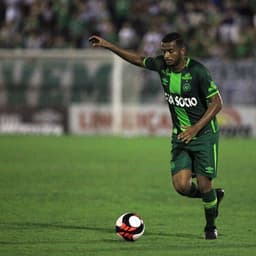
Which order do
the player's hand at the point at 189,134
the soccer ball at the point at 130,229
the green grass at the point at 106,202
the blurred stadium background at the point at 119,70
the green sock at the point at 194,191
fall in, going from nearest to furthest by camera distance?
the green grass at the point at 106,202 < the soccer ball at the point at 130,229 < the player's hand at the point at 189,134 < the green sock at the point at 194,191 < the blurred stadium background at the point at 119,70

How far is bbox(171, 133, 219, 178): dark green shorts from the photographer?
32.4 feet

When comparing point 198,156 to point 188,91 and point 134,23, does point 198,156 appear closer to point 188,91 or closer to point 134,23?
point 188,91

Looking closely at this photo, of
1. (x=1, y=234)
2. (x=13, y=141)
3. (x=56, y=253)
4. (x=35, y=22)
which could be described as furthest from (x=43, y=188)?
(x=35, y=22)

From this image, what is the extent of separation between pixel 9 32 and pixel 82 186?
1562 cm

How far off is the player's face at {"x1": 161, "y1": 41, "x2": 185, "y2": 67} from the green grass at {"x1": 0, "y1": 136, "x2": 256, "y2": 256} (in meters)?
1.78

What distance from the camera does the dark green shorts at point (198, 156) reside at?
989 cm

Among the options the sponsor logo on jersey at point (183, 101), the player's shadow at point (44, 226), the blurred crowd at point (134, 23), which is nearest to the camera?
the sponsor logo on jersey at point (183, 101)

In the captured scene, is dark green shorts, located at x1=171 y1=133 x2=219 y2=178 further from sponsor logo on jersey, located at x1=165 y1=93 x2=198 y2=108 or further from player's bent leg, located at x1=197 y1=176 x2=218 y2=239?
sponsor logo on jersey, located at x1=165 y1=93 x2=198 y2=108

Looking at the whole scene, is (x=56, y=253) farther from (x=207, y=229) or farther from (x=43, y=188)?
(x=43, y=188)

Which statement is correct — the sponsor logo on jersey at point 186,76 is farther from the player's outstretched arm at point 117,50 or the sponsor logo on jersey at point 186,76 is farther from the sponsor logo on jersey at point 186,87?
Answer: the player's outstretched arm at point 117,50

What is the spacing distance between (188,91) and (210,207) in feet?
3.95

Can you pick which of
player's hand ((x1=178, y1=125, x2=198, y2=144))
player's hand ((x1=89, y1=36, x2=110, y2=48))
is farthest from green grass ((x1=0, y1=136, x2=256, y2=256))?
player's hand ((x1=89, y1=36, x2=110, y2=48))

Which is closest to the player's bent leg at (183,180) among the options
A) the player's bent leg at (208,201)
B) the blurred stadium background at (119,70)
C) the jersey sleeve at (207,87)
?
the player's bent leg at (208,201)

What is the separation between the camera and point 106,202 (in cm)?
1304
